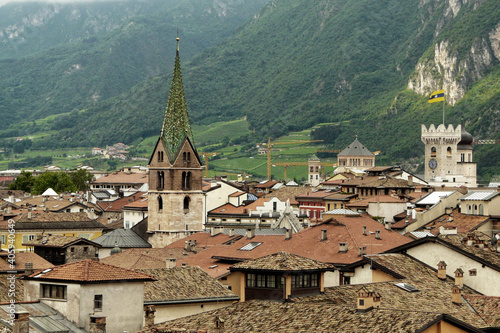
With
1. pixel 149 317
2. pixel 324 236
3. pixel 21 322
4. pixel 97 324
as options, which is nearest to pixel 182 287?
pixel 149 317

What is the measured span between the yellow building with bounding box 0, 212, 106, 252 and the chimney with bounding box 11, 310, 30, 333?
247 feet

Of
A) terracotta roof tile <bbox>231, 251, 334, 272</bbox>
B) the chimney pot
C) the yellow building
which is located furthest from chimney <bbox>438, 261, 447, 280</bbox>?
the yellow building

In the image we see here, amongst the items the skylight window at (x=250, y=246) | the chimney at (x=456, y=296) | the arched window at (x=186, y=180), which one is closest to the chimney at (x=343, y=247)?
the skylight window at (x=250, y=246)

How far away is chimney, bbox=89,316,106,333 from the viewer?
37.7 metres

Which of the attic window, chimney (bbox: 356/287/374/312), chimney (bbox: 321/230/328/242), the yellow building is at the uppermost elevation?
the yellow building

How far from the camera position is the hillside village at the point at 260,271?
38.4m

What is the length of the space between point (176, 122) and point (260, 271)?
249 feet

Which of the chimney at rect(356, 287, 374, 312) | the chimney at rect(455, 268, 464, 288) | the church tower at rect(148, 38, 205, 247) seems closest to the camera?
the chimney at rect(356, 287, 374, 312)

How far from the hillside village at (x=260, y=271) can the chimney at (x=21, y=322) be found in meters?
0.04

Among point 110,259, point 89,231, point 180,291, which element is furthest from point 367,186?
point 180,291

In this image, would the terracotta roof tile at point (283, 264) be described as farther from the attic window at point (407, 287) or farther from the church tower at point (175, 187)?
the church tower at point (175, 187)

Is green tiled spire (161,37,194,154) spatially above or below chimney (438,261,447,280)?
above

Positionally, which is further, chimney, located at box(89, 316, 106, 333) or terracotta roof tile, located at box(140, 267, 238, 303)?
terracotta roof tile, located at box(140, 267, 238, 303)

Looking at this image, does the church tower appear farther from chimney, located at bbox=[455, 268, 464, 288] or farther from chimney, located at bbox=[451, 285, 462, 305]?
chimney, located at bbox=[451, 285, 462, 305]
